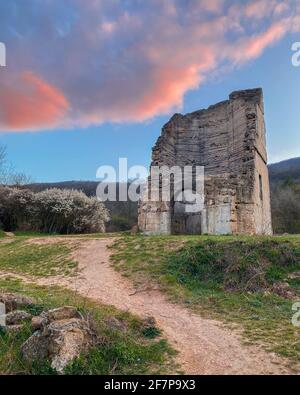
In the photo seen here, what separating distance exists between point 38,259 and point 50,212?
9.99 m

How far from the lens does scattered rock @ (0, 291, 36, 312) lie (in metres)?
6.12

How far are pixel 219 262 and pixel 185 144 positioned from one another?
47.5 ft

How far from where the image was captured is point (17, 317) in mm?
5609

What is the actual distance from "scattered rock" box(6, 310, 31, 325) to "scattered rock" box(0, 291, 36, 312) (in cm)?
44

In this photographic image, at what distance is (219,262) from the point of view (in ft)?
31.1

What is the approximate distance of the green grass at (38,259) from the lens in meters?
11.2

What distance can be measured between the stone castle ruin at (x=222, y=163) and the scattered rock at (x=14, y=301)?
10.9 metres

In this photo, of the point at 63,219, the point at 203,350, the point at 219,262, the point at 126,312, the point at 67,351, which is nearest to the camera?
the point at 67,351

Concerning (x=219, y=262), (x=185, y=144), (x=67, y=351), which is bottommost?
(x=67, y=351)

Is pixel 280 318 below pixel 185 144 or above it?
below

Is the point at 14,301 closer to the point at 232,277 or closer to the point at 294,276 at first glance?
the point at 232,277
